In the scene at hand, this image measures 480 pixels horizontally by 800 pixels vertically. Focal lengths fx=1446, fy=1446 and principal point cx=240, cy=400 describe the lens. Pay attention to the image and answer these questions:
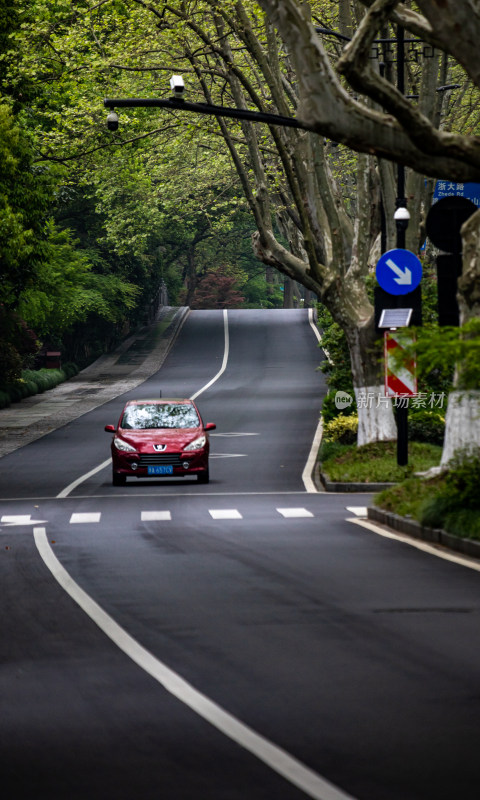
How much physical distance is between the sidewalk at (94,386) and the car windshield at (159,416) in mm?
8738

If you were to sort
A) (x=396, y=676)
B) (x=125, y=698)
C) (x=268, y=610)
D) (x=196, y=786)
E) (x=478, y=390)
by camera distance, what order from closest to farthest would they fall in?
(x=196, y=786) < (x=125, y=698) < (x=396, y=676) < (x=268, y=610) < (x=478, y=390)

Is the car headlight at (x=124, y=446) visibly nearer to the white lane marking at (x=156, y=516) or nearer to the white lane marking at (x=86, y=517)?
the white lane marking at (x=86, y=517)

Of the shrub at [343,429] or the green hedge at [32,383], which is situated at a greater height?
the shrub at [343,429]

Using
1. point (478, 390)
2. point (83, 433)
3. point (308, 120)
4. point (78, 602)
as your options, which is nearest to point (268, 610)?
point (78, 602)

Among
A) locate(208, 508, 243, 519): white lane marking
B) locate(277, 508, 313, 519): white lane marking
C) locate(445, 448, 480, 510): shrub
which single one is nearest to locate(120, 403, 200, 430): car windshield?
locate(208, 508, 243, 519): white lane marking

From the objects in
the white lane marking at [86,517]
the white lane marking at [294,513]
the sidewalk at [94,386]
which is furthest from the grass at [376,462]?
the sidewalk at [94,386]

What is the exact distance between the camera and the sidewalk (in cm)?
4775

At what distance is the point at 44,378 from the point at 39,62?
32066 mm

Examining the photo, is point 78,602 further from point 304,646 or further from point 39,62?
point 39,62

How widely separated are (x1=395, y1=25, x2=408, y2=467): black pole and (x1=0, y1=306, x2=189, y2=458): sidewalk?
1500 cm

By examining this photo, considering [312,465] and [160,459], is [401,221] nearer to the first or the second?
[160,459]

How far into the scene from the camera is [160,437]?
97.6ft

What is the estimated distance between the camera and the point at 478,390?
19609mm

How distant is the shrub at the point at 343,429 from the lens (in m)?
34.2
